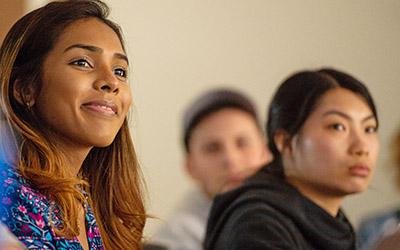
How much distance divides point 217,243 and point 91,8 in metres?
0.31

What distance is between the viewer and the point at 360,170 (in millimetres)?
934

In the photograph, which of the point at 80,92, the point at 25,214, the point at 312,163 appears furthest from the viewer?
the point at 312,163

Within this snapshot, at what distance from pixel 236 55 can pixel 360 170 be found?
8.4 inches

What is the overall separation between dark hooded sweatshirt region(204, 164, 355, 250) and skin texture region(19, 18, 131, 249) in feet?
0.56

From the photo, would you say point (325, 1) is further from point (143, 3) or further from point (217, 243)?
point (217, 243)

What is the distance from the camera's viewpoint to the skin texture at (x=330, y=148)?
905 mm

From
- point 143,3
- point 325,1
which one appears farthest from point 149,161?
point 325,1

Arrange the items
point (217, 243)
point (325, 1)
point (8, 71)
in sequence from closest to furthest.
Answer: point (8, 71) < point (217, 243) < point (325, 1)

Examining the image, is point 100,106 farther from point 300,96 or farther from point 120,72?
point 300,96

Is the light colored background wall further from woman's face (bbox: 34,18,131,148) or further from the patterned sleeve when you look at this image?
the patterned sleeve

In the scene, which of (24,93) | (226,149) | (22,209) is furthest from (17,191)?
(226,149)

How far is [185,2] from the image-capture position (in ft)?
3.23

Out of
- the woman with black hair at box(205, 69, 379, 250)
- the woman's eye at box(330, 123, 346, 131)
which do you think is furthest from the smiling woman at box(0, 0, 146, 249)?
the woman's eye at box(330, 123, 346, 131)

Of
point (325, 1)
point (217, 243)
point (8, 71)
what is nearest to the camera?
point (8, 71)
